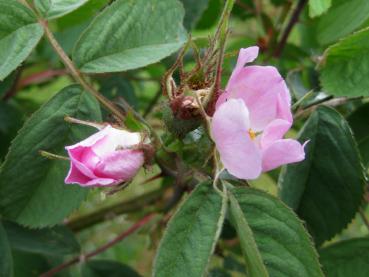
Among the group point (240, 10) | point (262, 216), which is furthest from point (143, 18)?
point (240, 10)

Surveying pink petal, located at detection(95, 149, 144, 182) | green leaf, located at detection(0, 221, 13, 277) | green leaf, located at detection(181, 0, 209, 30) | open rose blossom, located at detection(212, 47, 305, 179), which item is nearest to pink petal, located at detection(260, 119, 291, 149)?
open rose blossom, located at detection(212, 47, 305, 179)

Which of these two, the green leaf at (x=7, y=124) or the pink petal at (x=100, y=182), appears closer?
the pink petal at (x=100, y=182)

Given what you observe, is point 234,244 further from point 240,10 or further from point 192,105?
point 192,105

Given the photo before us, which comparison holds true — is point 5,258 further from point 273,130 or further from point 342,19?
point 342,19

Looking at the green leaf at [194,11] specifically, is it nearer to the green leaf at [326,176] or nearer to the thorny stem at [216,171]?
the green leaf at [326,176]

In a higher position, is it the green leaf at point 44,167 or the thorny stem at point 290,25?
the green leaf at point 44,167

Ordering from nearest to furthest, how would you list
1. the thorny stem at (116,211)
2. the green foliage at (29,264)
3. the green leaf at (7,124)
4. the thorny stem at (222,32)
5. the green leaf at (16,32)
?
1. the thorny stem at (222,32)
2. the green leaf at (16,32)
3. the green foliage at (29,264)
4. the green leaf at (7,124)
5. the thorny stem at (116,211)

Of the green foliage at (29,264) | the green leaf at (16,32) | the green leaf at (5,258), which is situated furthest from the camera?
the green foliage at (29,264)

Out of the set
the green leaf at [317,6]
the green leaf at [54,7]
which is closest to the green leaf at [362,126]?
the green leaf at [317,6]
